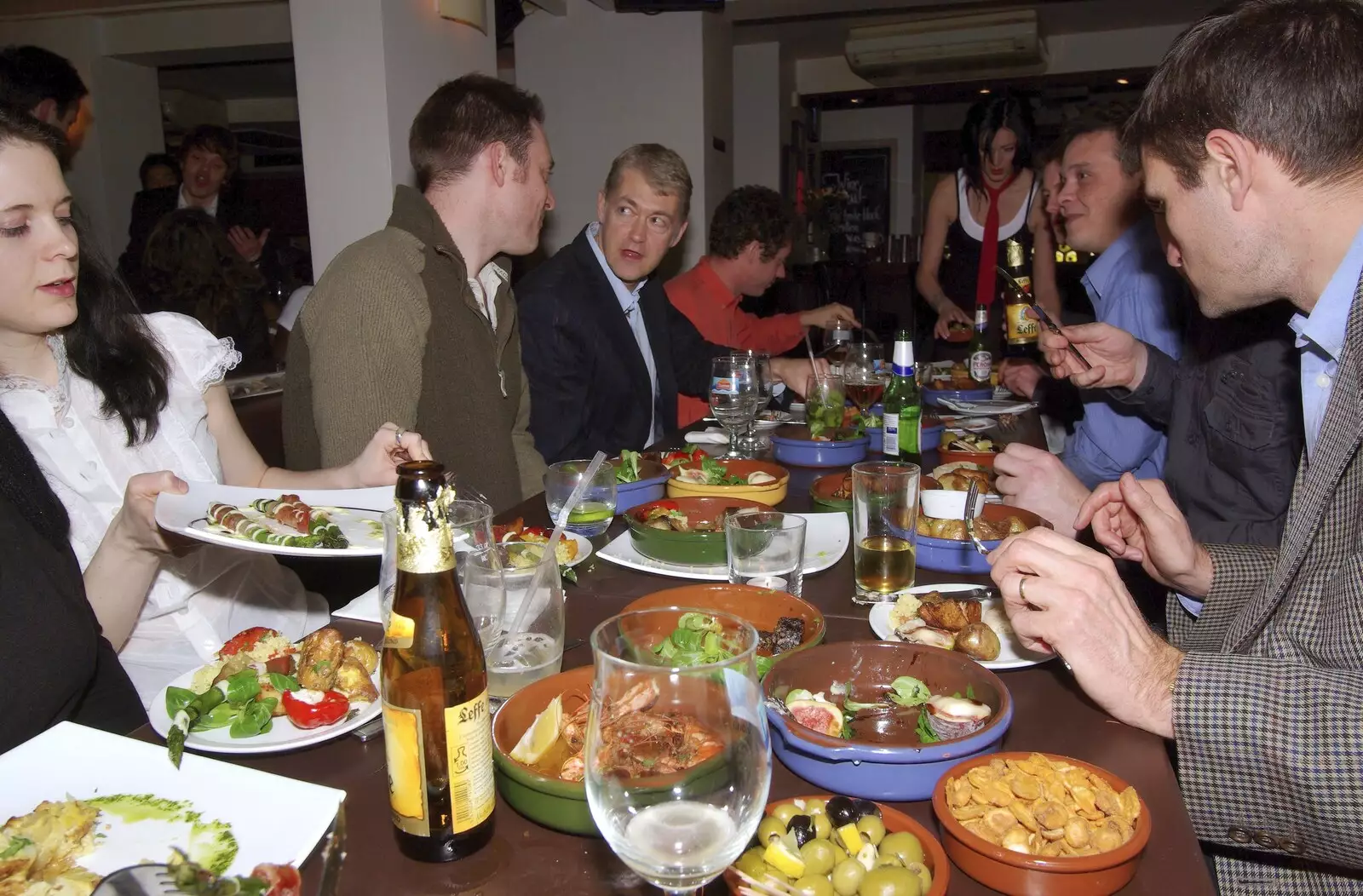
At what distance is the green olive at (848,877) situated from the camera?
0.72m

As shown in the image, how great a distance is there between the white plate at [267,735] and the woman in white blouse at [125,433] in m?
0.61

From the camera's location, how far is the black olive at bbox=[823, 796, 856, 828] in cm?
78

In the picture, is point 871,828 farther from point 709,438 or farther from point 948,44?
point 948,44

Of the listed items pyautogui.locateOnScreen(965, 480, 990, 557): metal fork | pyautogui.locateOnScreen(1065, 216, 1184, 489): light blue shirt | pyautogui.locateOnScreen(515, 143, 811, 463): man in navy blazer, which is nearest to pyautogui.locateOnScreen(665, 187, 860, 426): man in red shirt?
pyautogui.locateOnScreen(515, 143, 811, 463): man in navy blazer

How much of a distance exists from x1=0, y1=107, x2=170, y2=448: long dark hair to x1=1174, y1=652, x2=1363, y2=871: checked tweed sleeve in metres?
1.77

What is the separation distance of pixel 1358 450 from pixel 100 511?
203cm

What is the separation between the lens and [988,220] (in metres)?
5.03

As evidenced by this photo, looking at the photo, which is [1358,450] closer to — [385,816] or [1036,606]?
[1036,606]

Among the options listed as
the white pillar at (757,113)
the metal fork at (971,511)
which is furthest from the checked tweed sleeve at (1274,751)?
the white pillar at (757,113)

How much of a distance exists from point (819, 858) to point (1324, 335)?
1256 mm

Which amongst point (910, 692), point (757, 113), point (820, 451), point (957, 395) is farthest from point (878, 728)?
point (757, 113)

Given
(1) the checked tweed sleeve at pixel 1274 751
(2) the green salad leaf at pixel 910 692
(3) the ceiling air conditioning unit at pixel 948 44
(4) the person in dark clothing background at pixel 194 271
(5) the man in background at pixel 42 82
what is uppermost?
(3) the ceiling air conditioning unit at pixel 948 44

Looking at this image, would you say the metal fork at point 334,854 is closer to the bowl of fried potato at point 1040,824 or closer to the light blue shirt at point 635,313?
the bowl of fried potato at point 1040,824

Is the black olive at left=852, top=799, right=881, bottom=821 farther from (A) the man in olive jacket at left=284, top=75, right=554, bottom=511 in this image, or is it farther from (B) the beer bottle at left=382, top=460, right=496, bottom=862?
(A) the man in olive jacket at left=284, top=75, right=554, bottom=511
